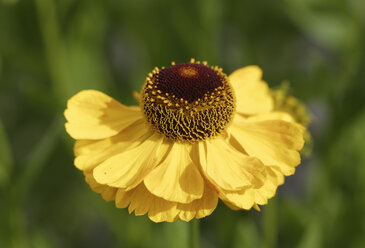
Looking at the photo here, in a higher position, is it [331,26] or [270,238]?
[331,26]

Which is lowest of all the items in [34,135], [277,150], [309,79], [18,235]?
[34,135]

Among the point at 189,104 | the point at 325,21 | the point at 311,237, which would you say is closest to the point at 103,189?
the point at 189,104

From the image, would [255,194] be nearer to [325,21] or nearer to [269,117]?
[269,117]

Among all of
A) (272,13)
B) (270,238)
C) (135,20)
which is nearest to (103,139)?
(270,238)

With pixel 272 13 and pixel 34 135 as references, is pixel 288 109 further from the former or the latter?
pixel 34 135

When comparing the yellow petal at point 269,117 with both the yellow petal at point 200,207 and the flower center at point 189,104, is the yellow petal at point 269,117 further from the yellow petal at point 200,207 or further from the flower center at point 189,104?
the yellow petal at point 200,207

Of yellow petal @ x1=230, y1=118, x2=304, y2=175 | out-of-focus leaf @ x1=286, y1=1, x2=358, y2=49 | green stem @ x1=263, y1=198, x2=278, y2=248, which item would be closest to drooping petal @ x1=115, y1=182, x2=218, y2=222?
yellow petal @ x1=230, y1=118, x2=304, y2=175
